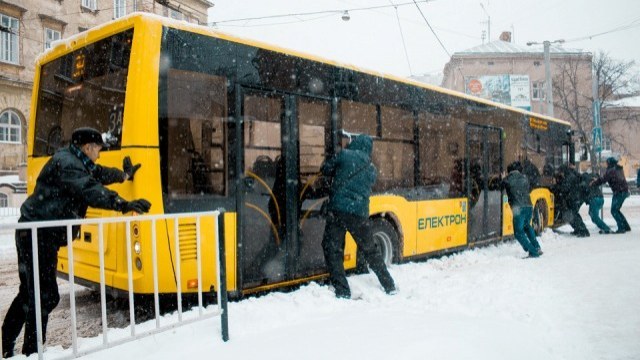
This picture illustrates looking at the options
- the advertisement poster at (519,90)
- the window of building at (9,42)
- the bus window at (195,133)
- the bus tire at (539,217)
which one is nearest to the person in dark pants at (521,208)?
the bus tire at (539,217)

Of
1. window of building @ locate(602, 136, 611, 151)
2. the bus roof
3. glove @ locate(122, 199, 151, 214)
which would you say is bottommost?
glove @ locate(122, 199, 151, 214)

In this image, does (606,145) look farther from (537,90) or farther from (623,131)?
(537,90)

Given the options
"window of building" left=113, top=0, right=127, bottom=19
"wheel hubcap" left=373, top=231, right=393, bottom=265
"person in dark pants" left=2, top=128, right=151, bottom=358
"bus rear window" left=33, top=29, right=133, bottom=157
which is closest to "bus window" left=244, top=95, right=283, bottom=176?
"bus rear window" left=33, top=29, right=133, bottom=157

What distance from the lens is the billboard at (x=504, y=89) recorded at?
44344 millimetres

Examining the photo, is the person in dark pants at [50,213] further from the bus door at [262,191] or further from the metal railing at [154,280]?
the bus door at [262,191]

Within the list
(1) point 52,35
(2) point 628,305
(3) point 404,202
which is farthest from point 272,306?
(1) point 52,35

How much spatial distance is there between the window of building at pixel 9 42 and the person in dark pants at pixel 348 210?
26.9 metres

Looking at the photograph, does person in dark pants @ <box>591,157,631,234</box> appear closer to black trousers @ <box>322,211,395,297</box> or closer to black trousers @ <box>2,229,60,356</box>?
black trousers @ <box>322,211,395,297</box>

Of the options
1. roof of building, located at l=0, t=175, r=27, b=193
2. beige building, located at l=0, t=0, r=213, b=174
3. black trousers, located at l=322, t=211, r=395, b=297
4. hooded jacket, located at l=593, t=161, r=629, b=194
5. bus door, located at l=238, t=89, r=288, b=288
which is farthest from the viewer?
beige building, located at l=0, t=0, r=213, b=174

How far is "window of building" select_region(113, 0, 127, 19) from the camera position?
106ft

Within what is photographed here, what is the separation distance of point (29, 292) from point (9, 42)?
2830 centimetres

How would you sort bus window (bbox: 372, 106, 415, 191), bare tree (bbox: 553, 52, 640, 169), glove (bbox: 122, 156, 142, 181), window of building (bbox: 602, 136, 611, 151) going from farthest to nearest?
window of building (bbox: 602, 136, 611, 151) < bare tree (bbox: 553, 52, 640, 169) < bus window (bbox: 372, 106, 415, 191) < glove (bbox: 122, 156, 142, 181)

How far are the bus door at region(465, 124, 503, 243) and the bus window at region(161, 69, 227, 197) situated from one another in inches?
215

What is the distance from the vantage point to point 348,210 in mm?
5789
